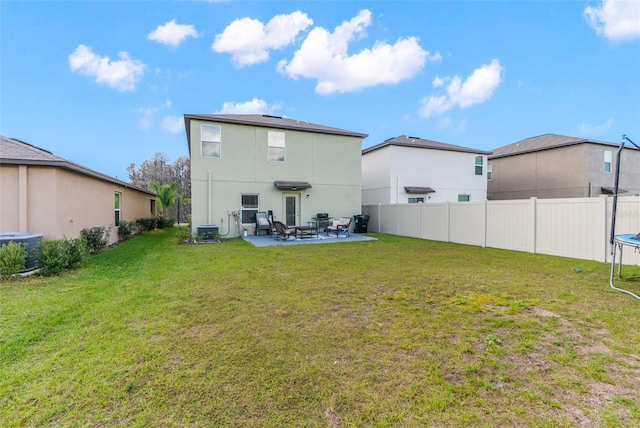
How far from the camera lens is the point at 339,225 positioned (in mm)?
13148

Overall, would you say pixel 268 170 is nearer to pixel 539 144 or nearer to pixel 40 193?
pixel 40 193

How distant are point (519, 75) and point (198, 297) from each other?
1878 centimetres

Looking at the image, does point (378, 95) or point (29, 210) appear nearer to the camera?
point (29, 210)

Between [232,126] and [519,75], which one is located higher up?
[519,75]

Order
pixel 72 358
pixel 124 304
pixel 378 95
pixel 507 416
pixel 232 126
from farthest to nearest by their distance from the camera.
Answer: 1. pixel 378 95
2. pixel 232 126
3. pixel 124 304
4. pixel 72 358
5. pixel 507 416

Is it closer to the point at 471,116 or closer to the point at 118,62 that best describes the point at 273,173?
the point at 118,62

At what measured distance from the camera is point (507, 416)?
80.1 inches

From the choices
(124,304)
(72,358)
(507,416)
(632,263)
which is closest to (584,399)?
(507,416)

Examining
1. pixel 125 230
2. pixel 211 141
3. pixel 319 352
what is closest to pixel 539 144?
pixel 211 141

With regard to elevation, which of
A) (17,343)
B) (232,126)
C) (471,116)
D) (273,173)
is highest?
(471,116)

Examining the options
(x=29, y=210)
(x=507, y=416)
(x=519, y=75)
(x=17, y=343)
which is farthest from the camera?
(x=519, y=75)

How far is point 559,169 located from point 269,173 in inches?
764

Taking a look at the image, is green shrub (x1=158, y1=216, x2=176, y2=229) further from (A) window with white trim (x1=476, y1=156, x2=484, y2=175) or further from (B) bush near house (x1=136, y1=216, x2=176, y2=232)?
Answer: (A) window with white trim (x1=476, y1=156, x2=484, y2=175)

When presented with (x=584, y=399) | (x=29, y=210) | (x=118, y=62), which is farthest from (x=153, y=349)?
(x=118, y=62)
